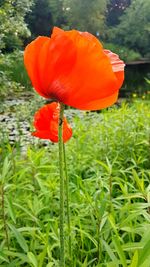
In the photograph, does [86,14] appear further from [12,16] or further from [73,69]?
[73,69]

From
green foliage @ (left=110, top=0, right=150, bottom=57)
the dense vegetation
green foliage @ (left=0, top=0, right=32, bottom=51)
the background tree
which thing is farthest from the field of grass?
the background tree

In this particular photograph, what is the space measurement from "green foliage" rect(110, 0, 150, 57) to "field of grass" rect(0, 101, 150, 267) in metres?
30.1

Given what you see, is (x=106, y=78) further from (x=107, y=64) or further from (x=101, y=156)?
(x=101, y=156)

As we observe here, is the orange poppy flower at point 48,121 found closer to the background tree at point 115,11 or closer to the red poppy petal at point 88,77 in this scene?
the red poppy petal at point 88,77

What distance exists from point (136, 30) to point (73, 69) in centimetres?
3454

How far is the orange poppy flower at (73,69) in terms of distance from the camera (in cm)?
70

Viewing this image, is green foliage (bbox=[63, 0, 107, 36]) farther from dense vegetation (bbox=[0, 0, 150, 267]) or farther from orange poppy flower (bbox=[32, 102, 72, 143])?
orange poppy flower (bbox=[32, 102, 72, 143])

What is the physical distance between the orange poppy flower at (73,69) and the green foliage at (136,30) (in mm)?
31911

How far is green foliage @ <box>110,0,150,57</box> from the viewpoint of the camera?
107 ft

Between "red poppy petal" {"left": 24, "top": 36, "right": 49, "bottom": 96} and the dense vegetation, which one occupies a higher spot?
"red poppy petal" {"left": 24, "top": 36, "right": 49, "bottom": 96}

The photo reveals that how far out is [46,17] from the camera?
35219mm

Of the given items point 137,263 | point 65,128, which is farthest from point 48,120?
point 137,263

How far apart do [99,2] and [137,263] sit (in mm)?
33881

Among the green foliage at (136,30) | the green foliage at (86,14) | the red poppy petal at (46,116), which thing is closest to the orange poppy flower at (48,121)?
the red poppy petal at (46,116)
